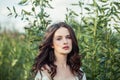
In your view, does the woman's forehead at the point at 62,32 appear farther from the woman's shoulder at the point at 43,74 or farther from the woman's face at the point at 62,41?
A: the woman's shoulder at the point at 43,74

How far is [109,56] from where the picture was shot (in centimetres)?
495

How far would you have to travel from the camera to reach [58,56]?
4.19 m

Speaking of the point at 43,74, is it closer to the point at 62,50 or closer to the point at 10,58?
the point at 62,50

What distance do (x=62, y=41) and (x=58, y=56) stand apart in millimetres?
140

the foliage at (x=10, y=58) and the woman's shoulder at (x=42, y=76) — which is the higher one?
the woman's shoulder at (x=42, y=76)

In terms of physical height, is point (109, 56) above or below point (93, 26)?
below

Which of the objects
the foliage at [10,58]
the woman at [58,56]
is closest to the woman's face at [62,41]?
the woman at [58,56]

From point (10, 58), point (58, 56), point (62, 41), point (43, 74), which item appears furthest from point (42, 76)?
point (10, 58)

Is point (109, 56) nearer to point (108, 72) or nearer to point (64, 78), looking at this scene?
point (108, 72)

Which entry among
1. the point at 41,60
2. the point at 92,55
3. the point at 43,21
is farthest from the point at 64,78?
the point at 43,21

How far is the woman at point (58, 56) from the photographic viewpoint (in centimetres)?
416

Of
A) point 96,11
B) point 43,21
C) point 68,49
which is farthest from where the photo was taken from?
point 43,21

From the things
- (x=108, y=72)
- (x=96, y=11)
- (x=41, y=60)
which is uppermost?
(x=96, y=11)

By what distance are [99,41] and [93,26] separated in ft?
0.53
